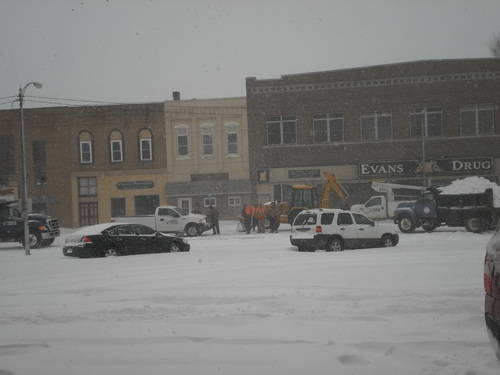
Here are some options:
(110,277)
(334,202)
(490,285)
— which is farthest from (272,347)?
(334,202)

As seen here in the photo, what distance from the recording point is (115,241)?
61.6 ft

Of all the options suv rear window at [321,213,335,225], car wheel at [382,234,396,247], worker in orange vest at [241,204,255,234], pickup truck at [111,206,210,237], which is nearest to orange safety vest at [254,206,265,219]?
worker in orange vest at [241,204,255,234]

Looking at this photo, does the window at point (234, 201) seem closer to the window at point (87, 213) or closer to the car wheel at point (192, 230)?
the window at point (87, 213)

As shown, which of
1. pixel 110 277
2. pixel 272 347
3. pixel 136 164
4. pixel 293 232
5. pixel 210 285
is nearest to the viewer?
pixel 272 347

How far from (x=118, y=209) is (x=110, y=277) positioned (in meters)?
30.7

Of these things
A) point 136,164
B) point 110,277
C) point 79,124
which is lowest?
point 110,277

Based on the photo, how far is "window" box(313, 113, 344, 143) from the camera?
40.8 m

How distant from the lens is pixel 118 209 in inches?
1695

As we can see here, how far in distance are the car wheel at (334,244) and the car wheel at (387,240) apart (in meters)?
1.94

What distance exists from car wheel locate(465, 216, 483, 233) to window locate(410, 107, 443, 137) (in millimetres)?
15842

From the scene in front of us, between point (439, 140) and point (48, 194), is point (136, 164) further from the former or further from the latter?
point (439, 140)

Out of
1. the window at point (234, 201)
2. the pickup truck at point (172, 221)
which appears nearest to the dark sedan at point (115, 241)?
the pickup truck at point (172, 221)

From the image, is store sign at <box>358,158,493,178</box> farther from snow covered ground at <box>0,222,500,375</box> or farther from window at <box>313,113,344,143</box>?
snow covered ground at <box>0,222,500,375</box>

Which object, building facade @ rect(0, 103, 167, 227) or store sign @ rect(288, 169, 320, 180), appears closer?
store sign @ rect(288, 169, 320, 180)
